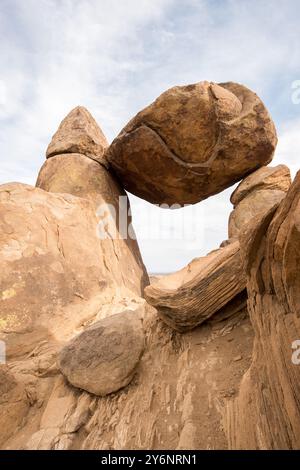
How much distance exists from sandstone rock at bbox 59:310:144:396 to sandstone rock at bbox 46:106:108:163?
6564mm

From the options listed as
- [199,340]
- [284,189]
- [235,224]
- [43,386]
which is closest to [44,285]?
[43,386]

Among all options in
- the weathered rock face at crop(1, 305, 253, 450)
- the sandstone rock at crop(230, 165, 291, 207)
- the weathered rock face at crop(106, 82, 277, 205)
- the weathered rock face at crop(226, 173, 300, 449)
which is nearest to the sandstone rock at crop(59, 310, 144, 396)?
the weathered rock face at crop(1, 305, 253, 450)

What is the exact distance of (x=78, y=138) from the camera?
9367mm

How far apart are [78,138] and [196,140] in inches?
151

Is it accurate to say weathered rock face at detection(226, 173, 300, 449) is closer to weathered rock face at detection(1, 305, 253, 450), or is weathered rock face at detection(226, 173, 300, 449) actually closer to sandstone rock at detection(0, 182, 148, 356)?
weathered rock face at detection(1, 305, 253, 450)

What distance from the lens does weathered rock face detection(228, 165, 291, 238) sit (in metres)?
8.19

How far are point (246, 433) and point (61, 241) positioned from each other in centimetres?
515

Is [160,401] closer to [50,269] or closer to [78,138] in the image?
[50,269]

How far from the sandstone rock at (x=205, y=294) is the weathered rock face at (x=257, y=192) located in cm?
478

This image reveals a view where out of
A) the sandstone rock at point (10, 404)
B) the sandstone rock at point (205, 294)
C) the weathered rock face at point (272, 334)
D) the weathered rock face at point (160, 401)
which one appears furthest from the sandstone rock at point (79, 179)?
the weathered rock face at point (272, 334)

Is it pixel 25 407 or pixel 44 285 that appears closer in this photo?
pixel 25 407

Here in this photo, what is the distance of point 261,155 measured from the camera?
338 inches

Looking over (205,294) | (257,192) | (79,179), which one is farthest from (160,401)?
(79,179)
